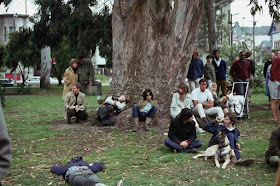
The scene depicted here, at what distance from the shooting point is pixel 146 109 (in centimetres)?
1036

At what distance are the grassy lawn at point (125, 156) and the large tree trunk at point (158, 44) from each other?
103cm

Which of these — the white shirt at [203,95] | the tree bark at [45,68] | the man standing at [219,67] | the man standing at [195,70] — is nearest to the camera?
the white shirt at [203,95]

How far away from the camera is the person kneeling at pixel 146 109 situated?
1025cm

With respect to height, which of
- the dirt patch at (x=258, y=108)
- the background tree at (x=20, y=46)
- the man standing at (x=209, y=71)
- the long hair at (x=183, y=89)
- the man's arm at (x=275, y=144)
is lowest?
the dirt patch at (x=258, y=108)

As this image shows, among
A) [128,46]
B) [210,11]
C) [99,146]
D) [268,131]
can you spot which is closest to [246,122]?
[268,131]

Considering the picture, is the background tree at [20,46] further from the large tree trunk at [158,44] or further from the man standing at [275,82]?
the man standing at [275,82]

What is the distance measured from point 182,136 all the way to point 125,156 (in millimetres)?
1066

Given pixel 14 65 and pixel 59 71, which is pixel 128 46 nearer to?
pixel 14 65

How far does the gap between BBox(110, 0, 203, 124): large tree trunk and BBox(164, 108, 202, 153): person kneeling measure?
2584 millimetres

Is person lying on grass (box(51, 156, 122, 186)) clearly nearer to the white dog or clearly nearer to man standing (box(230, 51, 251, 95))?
the white dog

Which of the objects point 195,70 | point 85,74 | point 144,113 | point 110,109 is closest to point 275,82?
point 195,70

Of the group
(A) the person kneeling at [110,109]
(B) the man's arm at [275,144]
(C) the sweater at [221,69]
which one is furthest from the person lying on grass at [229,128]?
(C) the sweater at [221,69]

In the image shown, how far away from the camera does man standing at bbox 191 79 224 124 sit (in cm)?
1062

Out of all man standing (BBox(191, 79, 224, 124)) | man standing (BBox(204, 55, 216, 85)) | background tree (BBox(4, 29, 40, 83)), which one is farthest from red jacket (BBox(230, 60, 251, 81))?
background tree (BBox(4, 29, 40, 83))
